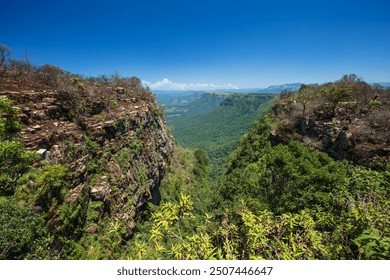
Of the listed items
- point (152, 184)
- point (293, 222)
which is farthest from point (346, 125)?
point (152, 184)

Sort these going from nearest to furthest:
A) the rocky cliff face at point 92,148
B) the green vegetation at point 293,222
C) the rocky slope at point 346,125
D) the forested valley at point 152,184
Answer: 1. the green vegetation at point 293,222
2. the forested valley at point 152,184
3. the rocky cliff face at point 92,148
4. the rocky slope at point 346,125

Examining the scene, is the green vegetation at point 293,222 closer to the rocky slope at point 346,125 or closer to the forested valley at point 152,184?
the forested valley at point 152,184

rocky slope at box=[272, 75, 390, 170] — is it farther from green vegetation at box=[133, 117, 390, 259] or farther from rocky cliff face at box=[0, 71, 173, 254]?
rocky cliff face at box=[0, 71, 173, 254]

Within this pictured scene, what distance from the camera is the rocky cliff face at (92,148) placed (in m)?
13.0

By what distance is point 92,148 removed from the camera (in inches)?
655

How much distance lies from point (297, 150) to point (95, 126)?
1674cm

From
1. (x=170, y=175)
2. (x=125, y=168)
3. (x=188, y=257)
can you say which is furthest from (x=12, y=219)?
(x=170, y=175)

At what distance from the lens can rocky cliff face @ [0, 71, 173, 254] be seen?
1300 centimetres

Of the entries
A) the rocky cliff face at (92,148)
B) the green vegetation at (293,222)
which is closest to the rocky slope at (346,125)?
the green vegetation at (293,222)

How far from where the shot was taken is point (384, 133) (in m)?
17.1

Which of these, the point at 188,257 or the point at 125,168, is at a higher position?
the point at 188,257

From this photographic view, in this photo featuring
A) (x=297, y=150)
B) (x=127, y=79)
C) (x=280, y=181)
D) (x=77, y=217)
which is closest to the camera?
(x=280, y=181)

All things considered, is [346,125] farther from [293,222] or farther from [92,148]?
[92,148]
